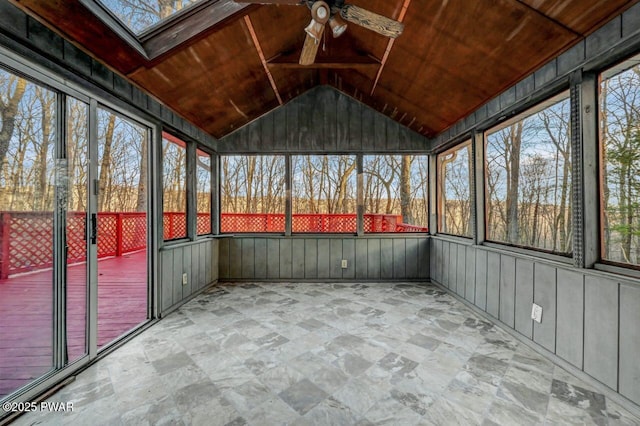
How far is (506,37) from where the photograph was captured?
2.18 meters

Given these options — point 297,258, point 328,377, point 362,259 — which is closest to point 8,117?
point 328,377

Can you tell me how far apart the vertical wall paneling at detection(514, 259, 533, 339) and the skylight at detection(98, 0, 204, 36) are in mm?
3653

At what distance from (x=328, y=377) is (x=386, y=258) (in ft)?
8.88

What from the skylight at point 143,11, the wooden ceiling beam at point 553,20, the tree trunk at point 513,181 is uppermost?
the skylight at point 143,11

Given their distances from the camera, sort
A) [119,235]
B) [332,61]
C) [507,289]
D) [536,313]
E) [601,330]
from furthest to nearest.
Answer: [119,235], [332,61], [507,289], [536,313], [601,330]

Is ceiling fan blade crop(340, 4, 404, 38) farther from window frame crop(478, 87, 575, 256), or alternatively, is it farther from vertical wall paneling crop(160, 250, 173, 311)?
vertical wall paneling crop(160, 250, 173, 311)

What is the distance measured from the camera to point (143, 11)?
212 cm

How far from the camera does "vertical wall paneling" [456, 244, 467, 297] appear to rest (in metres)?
3.38

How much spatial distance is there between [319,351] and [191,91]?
2967mm

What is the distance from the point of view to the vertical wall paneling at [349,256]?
14.3ft

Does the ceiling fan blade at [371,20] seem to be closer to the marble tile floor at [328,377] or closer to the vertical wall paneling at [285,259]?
the marble tile floor at [328,377]

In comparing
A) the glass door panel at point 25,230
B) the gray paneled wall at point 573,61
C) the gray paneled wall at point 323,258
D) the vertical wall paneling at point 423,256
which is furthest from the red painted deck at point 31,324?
the vertical wall paneling at point 423,256

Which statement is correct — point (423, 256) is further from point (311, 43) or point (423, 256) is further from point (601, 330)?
point (311, 43)

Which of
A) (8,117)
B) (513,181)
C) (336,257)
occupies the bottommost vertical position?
(336,257)
